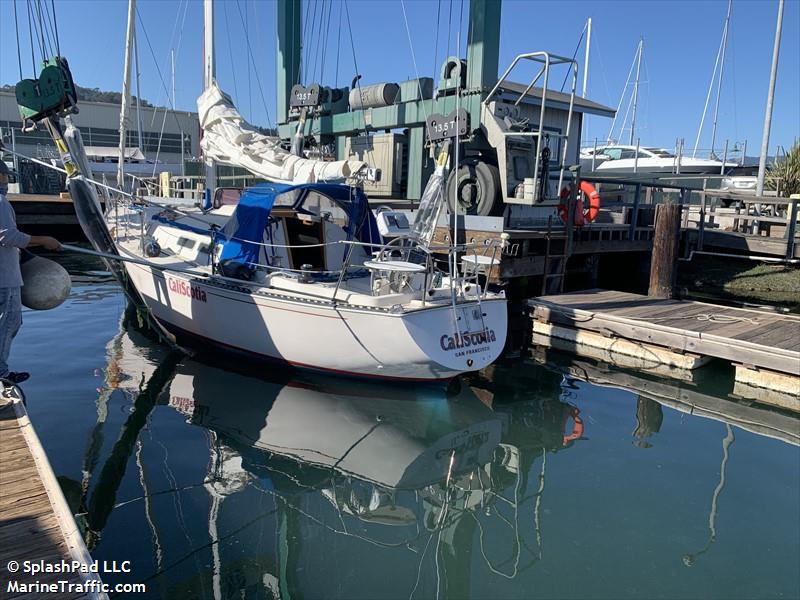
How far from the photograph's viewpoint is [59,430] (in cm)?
646

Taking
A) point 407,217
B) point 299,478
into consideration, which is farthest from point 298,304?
point 407,217

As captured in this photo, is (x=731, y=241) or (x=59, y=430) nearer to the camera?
(x=59, y=430)

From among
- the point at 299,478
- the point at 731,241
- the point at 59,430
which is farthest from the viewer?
the point at 731,241

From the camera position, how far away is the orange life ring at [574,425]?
6.94m

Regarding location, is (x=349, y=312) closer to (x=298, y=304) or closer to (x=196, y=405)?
(x=298, y=304)

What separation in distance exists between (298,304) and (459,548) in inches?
156

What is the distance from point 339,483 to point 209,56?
34.6ft

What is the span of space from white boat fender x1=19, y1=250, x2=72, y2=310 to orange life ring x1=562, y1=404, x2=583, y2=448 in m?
5.40

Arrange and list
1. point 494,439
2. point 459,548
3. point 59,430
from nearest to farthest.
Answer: point 459,548
point 59,430
point 494,439

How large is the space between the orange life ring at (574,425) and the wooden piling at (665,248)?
5771 mm

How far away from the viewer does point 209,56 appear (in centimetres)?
1291

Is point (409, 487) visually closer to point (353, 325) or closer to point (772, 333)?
point (353, 325)

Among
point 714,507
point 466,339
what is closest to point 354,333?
point 466,339

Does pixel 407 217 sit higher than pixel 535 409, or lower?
higher
